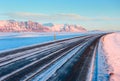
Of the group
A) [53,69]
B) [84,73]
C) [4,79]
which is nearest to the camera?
[4,79]

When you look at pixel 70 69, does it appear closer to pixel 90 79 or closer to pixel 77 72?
pixel 77 72

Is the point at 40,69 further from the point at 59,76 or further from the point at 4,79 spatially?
the point at 4,79

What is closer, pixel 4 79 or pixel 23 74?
pixel 4 79

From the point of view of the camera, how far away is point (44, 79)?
8789 millimetres

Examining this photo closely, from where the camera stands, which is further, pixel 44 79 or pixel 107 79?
pixel 107 79

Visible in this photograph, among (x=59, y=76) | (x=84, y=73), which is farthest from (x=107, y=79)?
(x=59, y=76)

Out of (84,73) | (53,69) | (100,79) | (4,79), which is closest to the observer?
(4,79)

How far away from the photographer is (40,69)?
10.9 metres

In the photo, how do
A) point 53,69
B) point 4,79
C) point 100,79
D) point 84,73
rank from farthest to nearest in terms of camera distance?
point 53,69 → point 84,73 → point 100,79 → point 4,79

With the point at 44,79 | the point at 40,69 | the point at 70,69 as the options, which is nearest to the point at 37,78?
the point at 44,79

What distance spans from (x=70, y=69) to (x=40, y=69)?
154cm

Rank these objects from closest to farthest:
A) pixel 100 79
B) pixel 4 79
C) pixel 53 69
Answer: pixel 4 79
pixel 100 79
pixel 53 69

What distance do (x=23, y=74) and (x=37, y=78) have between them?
104cm

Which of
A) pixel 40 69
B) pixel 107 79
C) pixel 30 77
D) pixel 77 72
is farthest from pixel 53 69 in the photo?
pixel 107 79
